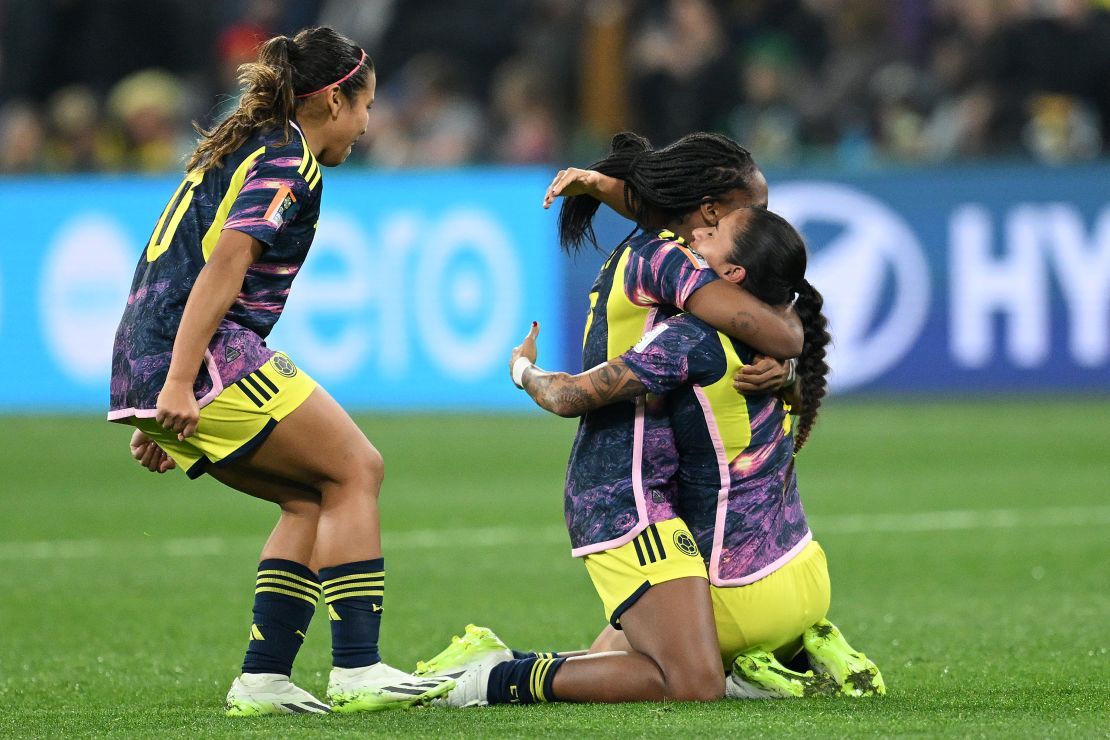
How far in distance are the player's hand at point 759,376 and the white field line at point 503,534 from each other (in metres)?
3.86

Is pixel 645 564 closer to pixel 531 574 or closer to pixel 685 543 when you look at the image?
pixel 685 543

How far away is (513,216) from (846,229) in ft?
8.05

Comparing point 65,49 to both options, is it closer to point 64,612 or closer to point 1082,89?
point 1082,89

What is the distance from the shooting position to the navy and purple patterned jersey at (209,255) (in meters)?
4.59

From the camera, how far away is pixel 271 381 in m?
4.64

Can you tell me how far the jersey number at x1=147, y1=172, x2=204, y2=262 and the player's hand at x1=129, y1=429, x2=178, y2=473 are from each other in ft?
1.77

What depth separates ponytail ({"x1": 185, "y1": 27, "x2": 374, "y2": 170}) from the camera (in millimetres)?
4711

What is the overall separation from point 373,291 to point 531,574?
19.7 feet

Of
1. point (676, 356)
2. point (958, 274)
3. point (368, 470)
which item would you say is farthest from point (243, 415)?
point (958, 274)

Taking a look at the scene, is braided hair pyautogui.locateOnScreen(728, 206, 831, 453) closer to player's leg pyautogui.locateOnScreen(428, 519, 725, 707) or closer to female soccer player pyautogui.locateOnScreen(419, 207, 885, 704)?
female soccer player pyautogui.locateOnScreen(419, 207, 885, 704)

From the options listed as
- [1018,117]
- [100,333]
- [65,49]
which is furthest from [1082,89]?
[65,49]

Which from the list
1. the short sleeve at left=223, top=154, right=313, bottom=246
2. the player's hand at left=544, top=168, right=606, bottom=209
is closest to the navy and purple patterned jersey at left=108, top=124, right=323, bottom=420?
the short sleeve at left=223, top=154, right=313, bottom=246

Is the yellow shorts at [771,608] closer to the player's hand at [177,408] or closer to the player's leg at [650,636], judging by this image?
the player's leg at [650,636]

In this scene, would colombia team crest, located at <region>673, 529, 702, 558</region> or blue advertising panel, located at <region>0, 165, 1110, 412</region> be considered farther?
blue advertising panel, located at <region>0, 165, 1110, 412</region>
